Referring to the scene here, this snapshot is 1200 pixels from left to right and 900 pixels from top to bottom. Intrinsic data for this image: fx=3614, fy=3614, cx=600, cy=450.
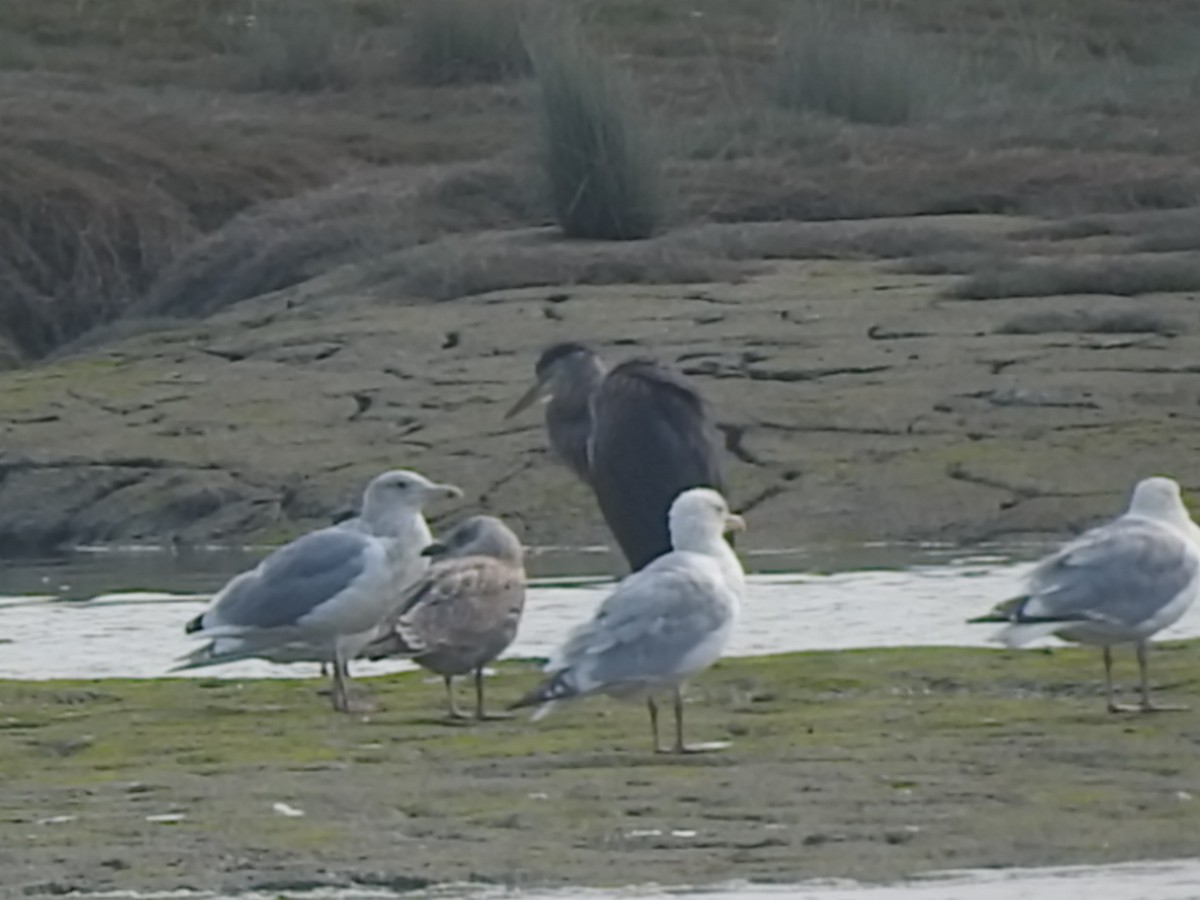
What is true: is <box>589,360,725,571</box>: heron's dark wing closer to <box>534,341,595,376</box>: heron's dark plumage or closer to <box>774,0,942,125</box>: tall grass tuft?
<box>534,341,595,376</box>: heron's dark plumage

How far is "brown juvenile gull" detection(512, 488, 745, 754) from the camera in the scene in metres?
9.41

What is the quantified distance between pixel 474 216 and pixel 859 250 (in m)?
3.29

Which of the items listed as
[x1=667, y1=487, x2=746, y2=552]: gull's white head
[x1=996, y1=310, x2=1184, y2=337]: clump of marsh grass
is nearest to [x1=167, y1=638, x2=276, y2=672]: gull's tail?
[x1=667, y1=487, x2=746, y2=552]: gull's white head

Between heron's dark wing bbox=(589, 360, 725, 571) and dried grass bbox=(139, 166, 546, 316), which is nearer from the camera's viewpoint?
heron's dark wing bbox=(589, 360, 725, 571)

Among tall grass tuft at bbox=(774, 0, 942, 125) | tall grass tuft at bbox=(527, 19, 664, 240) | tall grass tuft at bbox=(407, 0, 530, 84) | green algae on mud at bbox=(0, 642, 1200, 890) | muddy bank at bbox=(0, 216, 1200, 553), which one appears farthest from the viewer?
tall grass tuft at bbox=(407, 0, 530, 84)

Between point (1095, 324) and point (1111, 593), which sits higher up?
point (1111, 593)

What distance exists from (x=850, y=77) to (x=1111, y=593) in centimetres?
1840

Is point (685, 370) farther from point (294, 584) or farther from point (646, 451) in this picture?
point (294, 584)

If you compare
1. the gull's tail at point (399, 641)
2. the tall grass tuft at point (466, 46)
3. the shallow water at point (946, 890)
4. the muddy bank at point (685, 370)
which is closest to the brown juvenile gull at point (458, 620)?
the gull's tail at point (399, 641)

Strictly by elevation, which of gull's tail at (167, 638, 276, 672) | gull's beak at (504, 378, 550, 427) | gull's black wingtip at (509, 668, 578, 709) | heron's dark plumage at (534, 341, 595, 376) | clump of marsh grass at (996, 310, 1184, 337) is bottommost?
clump of marsh grass at (996, 310, 1184, 337)

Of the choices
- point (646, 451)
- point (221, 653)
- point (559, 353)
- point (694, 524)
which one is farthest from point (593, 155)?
point (694, 524)

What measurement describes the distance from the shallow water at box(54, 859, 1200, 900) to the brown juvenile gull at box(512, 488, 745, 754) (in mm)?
1775

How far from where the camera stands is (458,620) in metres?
10.7

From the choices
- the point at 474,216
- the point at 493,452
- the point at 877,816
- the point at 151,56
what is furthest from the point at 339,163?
the point at 877,816
